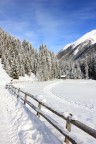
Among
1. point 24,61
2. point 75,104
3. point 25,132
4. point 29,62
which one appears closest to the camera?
point 25,132

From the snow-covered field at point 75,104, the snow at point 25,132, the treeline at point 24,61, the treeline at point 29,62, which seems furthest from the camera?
the treeline at point 29,62

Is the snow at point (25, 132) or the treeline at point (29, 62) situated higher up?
the treeline at point (29, 62)

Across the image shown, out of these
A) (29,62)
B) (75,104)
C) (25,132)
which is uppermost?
(29,62)

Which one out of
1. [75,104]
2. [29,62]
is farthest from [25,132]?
[29,62]

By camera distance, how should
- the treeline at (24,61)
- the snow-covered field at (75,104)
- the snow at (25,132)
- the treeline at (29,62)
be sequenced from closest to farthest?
the snow at (25,132)
the snow-covered field at (75,104)
the treeline at (24,61)
the treeline at (29,62)

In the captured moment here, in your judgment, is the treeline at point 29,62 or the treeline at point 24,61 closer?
the treeline at point 24,61

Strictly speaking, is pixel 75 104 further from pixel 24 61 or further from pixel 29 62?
pixel 29 62

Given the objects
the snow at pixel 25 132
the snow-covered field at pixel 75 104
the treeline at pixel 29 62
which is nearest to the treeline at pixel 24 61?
the treeline at pixel 29 62

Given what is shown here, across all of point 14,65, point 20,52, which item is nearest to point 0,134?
point 14,65

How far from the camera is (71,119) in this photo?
7.61 metres

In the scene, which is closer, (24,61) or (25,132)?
(25,132)

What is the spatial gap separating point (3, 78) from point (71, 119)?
88935 millimetres

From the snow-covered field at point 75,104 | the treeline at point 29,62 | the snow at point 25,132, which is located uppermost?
the treeline at point 29,62

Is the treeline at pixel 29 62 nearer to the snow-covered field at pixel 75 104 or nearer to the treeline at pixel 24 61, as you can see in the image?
the treeline at pixel 24 61
